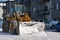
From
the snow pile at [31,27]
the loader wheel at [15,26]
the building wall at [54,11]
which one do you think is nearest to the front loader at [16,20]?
the loader wheel at [15,26]

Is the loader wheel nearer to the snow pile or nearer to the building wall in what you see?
the snow pile

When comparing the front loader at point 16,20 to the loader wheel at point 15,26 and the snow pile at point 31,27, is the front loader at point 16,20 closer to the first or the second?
the loader wheel at point 15,26

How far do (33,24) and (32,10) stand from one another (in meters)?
40.6

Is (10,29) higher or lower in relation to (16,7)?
lower

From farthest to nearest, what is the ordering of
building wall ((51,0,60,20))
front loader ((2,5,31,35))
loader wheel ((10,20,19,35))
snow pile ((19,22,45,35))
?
1. building wall ((51,0,60,20))
2. front loader ((2,5,31,35))
3. loader wheel ((10,20,19,35))
4. snow pile ((19,22,45,35))

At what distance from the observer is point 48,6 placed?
56594 mm

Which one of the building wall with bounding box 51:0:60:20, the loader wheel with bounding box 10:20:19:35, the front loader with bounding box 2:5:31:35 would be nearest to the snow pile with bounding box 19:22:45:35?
the front loader with bounding box 2:5:31:35

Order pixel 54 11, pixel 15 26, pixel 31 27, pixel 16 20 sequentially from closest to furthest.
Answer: pixel 31 27
pixel 15 26
pixel 16 20
pixel 54 11

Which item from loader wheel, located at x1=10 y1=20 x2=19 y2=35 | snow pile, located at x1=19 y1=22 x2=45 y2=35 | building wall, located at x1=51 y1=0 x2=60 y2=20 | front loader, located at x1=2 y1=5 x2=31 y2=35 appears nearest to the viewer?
snow pile, located at x1=19 y1=22 x2=45 y2=35

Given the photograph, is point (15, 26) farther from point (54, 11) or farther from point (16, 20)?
point (54, 11)

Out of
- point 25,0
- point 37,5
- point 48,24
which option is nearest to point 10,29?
point 48,24

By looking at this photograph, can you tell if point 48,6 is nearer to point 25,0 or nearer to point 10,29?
point 25,0

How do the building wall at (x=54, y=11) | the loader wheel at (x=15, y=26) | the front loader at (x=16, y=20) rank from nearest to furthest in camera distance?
the loader wheel at (x=15, y=26) < the front loader at (x=16, y=20) < the building wall at (x=54, y=11)

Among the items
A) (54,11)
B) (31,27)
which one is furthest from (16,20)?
(54,11)
